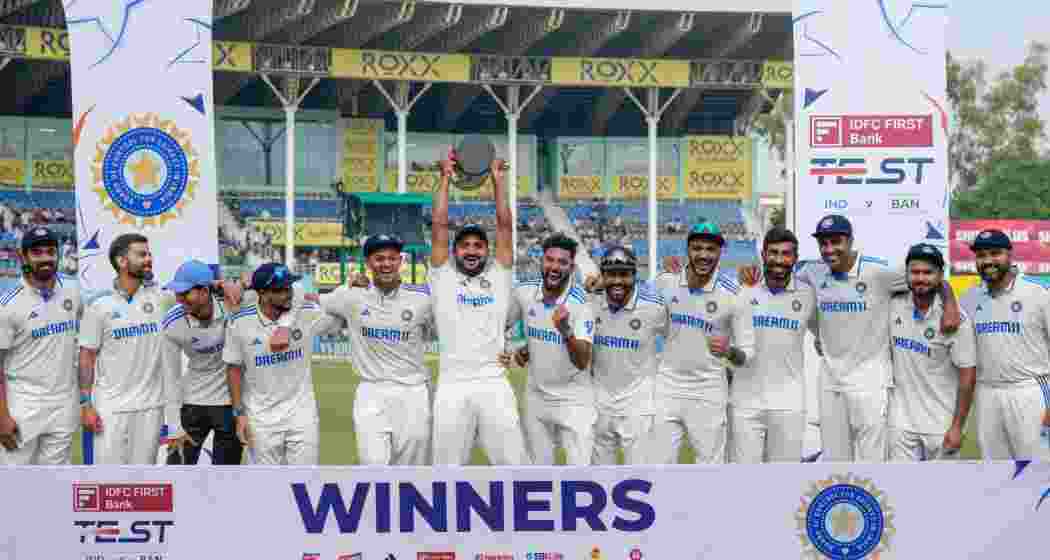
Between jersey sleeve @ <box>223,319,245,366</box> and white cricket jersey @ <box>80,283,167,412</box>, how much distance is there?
63 cm

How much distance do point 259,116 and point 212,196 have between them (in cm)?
3365

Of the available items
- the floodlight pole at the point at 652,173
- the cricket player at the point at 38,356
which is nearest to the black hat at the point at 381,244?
the cricket player at the point at 38,356

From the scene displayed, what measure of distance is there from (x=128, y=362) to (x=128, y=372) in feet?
0.22

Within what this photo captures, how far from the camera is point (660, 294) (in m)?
8.84

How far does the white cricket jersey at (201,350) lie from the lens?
28.8 feet

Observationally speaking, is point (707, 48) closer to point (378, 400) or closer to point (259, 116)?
point (259, 116)

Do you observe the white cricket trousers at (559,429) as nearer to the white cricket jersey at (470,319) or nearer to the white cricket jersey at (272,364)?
the white cricket jersey at (470,319)

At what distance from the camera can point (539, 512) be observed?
22.5 ft

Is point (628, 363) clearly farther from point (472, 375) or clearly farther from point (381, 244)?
point (381, 244)

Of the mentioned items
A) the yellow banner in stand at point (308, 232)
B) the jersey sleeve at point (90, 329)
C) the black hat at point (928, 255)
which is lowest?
the jersey sleeve at point (90, 329)

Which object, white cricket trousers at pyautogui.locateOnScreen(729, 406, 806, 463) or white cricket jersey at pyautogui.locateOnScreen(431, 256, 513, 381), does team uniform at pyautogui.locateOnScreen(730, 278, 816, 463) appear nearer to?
white cricket trousers at pyautogui.locateOnScreen(729, 406, 806, 463)

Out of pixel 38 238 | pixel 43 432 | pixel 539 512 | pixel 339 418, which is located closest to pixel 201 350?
pixel 43 432

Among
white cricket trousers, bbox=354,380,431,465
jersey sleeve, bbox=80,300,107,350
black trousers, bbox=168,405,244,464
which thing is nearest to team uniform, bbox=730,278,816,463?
white cricket trousers, bbox=354,380,431,465

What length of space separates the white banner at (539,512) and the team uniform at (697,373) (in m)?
1.88
